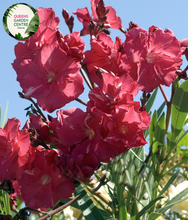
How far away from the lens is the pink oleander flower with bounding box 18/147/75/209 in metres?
→ 0.63

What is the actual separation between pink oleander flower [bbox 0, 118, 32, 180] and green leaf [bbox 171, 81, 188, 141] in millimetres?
459

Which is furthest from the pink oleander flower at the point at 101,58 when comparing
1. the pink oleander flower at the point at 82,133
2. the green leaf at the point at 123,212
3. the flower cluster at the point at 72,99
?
the green leaf at the point at 123,212

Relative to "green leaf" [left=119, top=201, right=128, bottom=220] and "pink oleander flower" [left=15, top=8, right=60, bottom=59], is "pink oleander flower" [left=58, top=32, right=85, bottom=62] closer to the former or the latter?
"pink oleander flower" [left=15, top=8, right=60, bottom=59]

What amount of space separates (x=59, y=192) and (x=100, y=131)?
0.18 metres

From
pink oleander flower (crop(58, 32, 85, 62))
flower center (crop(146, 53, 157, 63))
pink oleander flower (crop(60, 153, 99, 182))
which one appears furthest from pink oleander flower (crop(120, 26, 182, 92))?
pink oleander flower (crop(60, 153, 99, 182))

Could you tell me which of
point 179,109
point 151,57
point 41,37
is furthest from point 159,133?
point 41,37

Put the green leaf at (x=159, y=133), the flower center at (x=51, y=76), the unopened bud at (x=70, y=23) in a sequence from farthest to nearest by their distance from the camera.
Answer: the green leaf at (x=159, y=133), the unopened bud at (x=70, y=23), the flower center at (x=51, y=76)

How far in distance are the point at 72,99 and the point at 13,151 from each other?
0.57 ft

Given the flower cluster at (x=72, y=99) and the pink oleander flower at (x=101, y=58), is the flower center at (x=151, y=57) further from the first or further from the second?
the pink oleander flower at (x=101, y=58)

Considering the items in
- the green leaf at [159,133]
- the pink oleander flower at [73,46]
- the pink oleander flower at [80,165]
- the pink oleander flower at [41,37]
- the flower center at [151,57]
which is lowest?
the green leaf at [159,133]

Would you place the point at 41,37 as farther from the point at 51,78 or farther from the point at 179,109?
the point at 179,109

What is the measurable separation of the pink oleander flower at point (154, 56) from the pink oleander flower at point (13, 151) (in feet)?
0.96

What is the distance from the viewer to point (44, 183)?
66 centimetres

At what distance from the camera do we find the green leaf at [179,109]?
84cm
